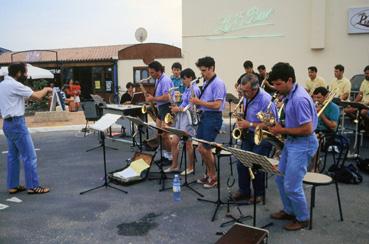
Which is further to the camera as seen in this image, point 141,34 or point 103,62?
point 103,62

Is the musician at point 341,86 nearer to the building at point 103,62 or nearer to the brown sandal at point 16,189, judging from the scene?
the brown sandal at point 16,189

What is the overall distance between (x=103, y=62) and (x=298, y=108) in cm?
2057

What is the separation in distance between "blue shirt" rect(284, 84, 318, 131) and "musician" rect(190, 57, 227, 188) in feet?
5.44

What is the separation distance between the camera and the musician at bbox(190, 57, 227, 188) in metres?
5.71

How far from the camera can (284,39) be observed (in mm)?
17141

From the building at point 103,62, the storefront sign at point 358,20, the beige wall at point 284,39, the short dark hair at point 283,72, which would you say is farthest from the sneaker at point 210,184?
the building at point 103,62

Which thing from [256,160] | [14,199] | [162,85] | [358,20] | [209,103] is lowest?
[14,199]

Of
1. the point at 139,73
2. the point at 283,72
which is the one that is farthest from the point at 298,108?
the point at 139,73

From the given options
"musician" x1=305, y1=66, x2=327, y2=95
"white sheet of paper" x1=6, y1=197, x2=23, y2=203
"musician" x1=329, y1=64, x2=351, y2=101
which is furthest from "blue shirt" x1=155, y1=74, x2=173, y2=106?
"musician" x1=329, y1=64, x2=351, y2=101

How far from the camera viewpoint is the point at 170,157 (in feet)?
25.6

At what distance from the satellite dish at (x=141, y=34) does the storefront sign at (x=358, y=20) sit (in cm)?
1011

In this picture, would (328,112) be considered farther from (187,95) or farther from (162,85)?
(162,85)

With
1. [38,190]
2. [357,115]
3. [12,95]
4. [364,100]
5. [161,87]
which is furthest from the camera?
[364,100]

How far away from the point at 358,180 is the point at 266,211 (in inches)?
84.9
